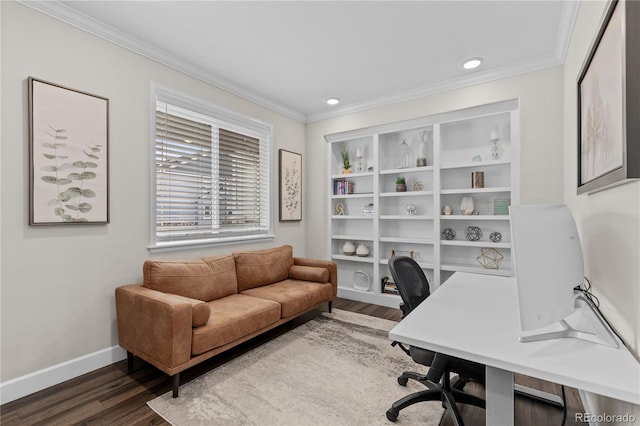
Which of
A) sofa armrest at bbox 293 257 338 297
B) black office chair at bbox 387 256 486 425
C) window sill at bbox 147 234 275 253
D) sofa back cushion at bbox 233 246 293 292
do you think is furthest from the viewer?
sofa armrest at bbox 293 257 338 297

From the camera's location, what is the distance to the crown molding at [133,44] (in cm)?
212

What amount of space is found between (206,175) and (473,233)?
310 cm

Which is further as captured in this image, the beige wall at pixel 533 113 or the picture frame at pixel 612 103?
the beige wall at pixel 533 113

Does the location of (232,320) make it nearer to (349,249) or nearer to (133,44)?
(349,249)

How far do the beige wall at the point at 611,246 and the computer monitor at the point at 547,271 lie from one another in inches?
5.1

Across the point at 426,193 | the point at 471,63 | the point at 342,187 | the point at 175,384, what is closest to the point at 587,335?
the point at 175,384

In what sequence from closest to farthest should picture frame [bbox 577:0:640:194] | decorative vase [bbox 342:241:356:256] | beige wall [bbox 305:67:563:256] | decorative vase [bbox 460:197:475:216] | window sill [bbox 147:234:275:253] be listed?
picture frame [bbox 577:0:640:194], window sill [bbox 147:234:275:253], beige wall [bbox 305:67:563:256], decorative vase [bbox 460:197:475:216], decorative vase [bbox 342:241:356:256]

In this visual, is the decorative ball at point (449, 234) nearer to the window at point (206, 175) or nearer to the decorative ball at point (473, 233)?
the decorative ball at point (473, 233)

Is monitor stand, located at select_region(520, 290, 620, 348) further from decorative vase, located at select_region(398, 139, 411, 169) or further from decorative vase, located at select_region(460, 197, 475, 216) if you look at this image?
decorative vase, located at select_region(398, 139, 411, 169)

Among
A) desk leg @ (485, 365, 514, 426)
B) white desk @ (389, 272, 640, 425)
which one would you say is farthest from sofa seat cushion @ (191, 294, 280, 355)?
Answer: desk leg @ (485, 365, 514, 426)

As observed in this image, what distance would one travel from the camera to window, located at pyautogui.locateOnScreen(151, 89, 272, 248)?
9.52 ft

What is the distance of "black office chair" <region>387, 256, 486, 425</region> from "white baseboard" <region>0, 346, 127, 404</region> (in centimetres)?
219

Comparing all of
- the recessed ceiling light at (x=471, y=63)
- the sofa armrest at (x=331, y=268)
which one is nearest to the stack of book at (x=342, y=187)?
the sofa armrest at (x=331, y=268)

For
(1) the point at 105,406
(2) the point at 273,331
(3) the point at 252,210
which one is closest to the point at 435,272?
(2) the point at 273,331
